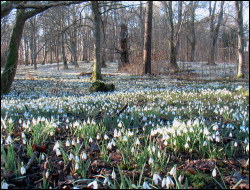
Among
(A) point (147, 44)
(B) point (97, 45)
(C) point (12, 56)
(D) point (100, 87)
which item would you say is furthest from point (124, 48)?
(C) point (12, 56)

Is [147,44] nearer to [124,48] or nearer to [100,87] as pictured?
[124,48]

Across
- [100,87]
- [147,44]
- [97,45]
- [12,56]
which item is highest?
[147,44]

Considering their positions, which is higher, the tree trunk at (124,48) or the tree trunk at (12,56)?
the tree trunk at (124,48)

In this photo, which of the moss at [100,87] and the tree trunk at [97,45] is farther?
the tree trunk at [97,45]

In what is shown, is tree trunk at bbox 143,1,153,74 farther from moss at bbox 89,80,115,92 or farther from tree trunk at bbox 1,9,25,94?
tree trunk at bbox 1,9,25,94

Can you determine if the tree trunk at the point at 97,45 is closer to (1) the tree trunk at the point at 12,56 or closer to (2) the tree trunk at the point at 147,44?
(2) the tree trunk at the point at 147,44

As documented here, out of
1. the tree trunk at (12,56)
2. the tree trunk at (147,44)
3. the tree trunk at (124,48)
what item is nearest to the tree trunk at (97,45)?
the tree trunk at (147,44)

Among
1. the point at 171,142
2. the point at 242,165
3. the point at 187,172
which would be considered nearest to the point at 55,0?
the point at 171,142

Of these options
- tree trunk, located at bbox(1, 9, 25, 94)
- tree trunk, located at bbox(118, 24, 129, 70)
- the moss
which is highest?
tree trunk, located at bbox(118, 24, 129, 70)

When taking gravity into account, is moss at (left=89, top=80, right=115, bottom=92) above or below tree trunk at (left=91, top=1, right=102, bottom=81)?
below

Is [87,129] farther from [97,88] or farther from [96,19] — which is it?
[96,19]

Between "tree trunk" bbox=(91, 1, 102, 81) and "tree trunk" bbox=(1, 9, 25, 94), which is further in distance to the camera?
"tree trunk" bbox=(91, 1, 102, 81)

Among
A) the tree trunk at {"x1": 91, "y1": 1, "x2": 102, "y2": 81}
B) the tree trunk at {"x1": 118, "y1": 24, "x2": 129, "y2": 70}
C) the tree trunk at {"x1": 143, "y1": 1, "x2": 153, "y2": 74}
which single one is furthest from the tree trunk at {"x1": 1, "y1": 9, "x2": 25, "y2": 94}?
the tree trunk at {"x1": 118, "y1": 24, "x2": 129, "y2": 70}

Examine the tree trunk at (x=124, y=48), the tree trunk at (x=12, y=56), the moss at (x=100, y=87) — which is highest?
the tree trunk at (x=124, y=48)
